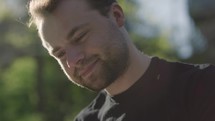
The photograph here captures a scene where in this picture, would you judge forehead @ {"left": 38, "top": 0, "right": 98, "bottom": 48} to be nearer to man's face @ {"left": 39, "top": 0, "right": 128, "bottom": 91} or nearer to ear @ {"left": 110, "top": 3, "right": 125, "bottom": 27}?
man's face @ {"left": 39, "top": 0, "right": 128, "bottom": 91}

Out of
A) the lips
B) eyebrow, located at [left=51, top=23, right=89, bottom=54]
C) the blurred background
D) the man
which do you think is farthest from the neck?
the blurred background

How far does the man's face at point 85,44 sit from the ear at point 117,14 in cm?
5

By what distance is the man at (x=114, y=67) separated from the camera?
2816 mm

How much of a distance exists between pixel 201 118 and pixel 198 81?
167mm

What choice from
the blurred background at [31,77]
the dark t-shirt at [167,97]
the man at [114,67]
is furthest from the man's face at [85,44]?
the blurred background at [31,77]

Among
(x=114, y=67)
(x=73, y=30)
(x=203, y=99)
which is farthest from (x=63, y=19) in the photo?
(x=203, y=99)

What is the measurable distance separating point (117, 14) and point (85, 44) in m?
0.29

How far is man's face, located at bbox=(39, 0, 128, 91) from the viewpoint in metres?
2.86

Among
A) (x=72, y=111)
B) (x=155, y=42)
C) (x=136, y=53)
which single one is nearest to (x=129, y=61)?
(x=136, y=53)

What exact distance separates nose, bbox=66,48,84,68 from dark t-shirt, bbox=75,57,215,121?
0.28 metres

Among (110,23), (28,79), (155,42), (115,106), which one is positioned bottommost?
(155,42)

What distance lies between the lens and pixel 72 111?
69.6ft

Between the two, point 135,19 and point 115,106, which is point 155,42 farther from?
point 115,106

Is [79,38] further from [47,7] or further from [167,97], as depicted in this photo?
[167,97]
